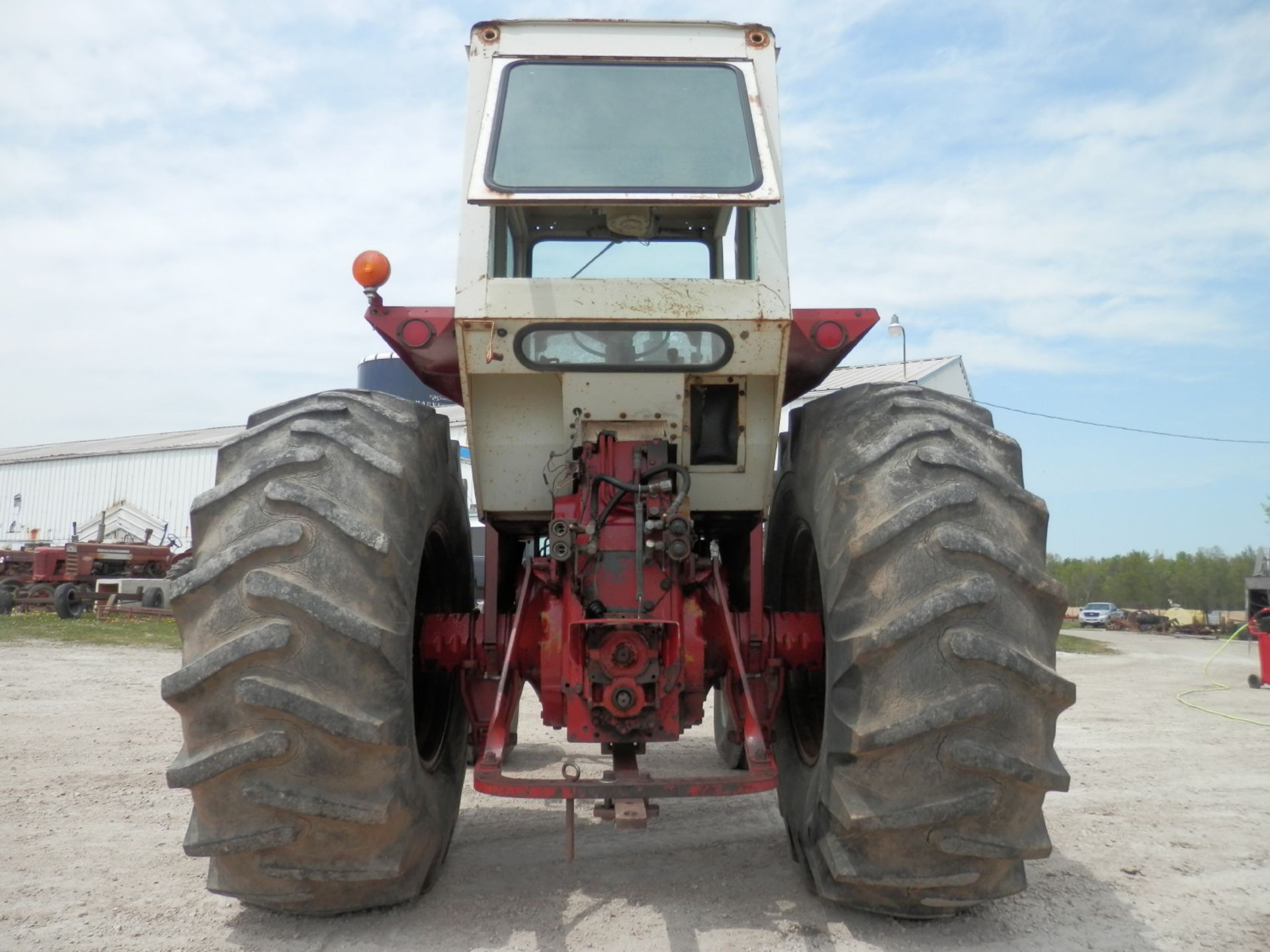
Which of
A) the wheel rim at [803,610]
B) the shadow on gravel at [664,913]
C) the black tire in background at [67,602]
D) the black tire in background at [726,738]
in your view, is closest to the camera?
the shadow on gravel at [664,913]

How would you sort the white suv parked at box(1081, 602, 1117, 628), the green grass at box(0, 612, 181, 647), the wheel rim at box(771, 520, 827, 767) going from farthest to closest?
the white suv parked at box(1081, 602, 1117, 628), the green grass at box(0, 612, 181, 647), the wheel rim at box(771, 520, 827, 767)

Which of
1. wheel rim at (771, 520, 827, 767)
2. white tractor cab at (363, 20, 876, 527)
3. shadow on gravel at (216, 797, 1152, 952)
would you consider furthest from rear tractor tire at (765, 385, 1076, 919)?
wheel rim at (771, 520, 827, 767)

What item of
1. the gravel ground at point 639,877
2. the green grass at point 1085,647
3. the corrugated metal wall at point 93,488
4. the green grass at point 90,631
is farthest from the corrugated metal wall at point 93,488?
the gravel ground at point 639,877

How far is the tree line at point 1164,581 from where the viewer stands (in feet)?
138

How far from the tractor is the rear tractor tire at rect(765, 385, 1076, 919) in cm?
1

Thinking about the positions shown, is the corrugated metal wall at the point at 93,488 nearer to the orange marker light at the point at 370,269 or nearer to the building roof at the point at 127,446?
the building roof at the point at 127,446

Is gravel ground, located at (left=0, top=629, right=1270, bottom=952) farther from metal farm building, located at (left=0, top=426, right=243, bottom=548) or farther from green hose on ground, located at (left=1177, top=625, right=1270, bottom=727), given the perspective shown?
metal farm building, located at (left=0, top=426, right=243, bottom=548)

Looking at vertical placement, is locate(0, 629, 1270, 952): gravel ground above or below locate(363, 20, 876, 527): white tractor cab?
below

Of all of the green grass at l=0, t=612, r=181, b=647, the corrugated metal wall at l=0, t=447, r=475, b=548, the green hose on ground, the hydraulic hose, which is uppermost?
the corrugated metal wall at l=0, t=447, r=475, b=548

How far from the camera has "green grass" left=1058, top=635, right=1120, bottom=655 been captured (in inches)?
682

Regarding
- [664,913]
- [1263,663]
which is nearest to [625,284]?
[664,913]

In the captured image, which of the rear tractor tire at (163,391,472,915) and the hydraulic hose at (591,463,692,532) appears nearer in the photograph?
the rear tractor tire at (163,391,472,915)

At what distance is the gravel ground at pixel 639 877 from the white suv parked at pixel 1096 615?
28.3 metres

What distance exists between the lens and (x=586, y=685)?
3133mm
